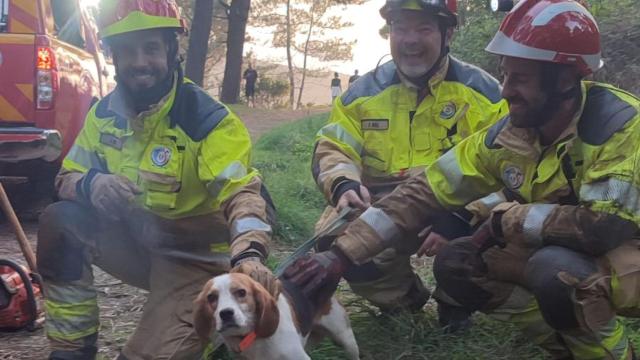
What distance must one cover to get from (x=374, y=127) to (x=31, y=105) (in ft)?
10.9

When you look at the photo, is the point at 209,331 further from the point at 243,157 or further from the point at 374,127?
the point at 374,127

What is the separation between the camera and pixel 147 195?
383 centimetres

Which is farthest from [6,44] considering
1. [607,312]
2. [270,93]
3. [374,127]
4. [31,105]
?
[270,93]

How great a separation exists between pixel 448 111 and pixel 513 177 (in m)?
0.91

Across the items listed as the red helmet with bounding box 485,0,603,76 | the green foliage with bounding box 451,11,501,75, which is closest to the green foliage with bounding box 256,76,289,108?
the green foliage with bounding box 451,11,501,75

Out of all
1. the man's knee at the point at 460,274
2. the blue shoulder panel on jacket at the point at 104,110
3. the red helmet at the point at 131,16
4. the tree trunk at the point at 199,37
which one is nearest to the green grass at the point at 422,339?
the man's knee at the point at 460,274

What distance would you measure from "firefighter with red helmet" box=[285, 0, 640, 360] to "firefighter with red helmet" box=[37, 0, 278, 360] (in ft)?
1.86

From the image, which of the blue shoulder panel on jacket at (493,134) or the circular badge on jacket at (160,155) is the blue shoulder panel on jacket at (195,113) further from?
the blue shoulder panel on jacket at (493,134)

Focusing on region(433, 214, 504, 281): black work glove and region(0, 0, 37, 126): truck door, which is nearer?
region(433, 214, 504, 281): black work glove

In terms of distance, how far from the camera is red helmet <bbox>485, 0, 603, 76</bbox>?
3.26 m

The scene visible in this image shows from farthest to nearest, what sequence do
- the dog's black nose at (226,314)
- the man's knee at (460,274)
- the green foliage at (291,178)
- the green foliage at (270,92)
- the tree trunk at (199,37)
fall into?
the green foliage at (270,92) → the tree trunk at (199,37) → the green foliage at (291,178) → the man's knee at (460,274) → the dog's black nose at (226,314)

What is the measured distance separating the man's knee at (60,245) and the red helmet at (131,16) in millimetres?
779

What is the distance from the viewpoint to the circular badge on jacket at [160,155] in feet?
A: 12.4

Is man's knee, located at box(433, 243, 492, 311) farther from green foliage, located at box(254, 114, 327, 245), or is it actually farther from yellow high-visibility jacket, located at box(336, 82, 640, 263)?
green foliage, located at box(254, 114, 327, 245)
